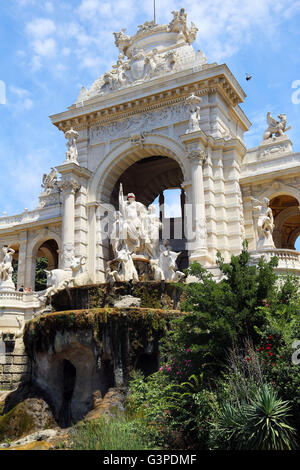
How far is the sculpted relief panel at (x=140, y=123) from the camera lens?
92.6 ft

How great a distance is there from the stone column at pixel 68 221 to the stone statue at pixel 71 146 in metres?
1.48

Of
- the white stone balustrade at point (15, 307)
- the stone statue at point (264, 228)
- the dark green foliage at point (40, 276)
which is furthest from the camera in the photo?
the dark green foliage at point (40, 276)

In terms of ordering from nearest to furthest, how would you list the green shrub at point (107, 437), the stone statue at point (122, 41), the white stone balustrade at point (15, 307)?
1. the green shrub at point (107, 437)
2. the white stone balustrade at point (15, 307)
3. the stone statue at point (122, 41)

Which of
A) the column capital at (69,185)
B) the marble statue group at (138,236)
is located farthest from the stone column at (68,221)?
the marble statue group at (138,236)

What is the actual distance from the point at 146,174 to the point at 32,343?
2093cm

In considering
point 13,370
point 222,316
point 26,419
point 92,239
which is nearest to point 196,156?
point 92,239

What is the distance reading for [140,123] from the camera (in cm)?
2936

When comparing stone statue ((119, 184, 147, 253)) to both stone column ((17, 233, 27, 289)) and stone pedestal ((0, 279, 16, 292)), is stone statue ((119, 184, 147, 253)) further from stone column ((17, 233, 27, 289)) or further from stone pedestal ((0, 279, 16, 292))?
stone column ((17, 233, 27, 289))

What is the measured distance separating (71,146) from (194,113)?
25.7ft

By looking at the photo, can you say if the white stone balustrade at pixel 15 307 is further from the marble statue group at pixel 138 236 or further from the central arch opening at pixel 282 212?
the central arch opening at pixel 282 212

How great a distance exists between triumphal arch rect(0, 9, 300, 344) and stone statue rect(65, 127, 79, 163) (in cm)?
7

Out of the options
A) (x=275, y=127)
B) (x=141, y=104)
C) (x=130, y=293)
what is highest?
(x=141, y=104)

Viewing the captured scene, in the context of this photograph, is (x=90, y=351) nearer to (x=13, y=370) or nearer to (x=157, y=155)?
(x=13, y=370)
